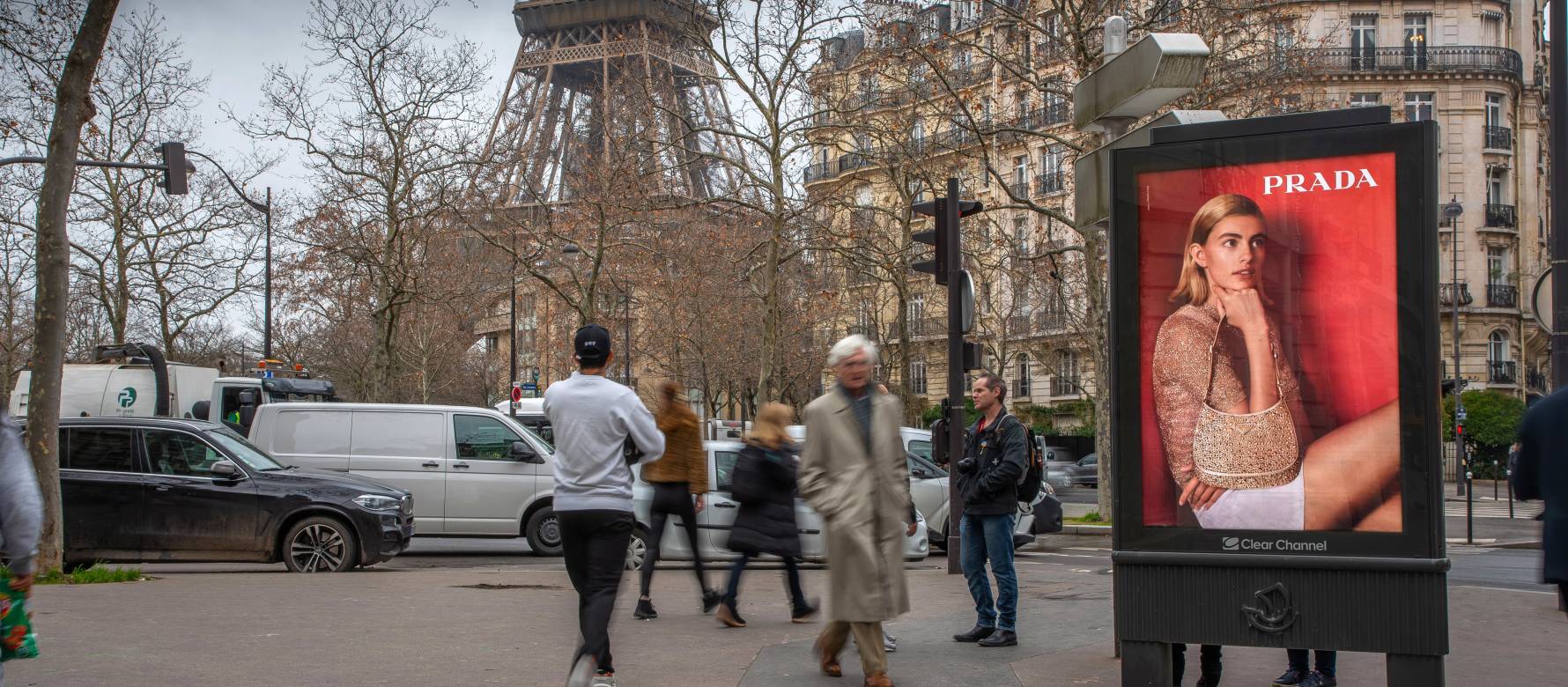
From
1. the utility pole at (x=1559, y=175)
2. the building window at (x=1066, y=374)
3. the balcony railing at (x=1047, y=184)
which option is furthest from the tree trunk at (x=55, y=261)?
the building window at (x=1066, y=374)

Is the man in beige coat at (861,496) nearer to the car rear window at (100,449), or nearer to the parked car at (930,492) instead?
the car rear window at (100,449)

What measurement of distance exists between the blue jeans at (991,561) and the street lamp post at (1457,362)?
26076 millimetres

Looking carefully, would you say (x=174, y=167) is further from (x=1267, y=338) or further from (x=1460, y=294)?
(x=1460, y=294)

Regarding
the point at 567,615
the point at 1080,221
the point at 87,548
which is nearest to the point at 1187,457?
the point at 1080,221

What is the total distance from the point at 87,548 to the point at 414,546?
569 cm

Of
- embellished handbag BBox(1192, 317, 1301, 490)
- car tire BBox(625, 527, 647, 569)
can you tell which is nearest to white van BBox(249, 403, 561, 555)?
car tire BBox(625, 527, 647, 569)

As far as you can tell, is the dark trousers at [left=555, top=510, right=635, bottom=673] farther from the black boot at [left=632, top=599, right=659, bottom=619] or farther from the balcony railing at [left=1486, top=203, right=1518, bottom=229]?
the balcony railing at [left=1486, top=203, right=1518, bottom=229]

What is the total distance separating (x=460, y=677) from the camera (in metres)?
7.07

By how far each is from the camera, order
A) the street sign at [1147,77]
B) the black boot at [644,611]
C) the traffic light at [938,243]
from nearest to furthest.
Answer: the street sign at [1147,77]
the black boot at [644,611]
the traffic light at [938,243]

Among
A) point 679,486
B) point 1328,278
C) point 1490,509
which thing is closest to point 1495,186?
point 1490,509

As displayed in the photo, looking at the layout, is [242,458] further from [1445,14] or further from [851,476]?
[1445,14]

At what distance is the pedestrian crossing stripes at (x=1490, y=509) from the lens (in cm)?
2962

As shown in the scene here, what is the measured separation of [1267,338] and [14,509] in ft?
15.5

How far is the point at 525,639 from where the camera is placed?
27.9ft
